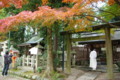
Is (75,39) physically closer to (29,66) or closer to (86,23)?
(86,23)

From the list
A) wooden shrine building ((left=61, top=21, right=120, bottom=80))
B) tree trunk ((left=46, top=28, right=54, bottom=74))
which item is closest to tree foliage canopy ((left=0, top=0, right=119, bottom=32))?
wooden shrine building ((left=61, top=21, right=120, bottom=80))

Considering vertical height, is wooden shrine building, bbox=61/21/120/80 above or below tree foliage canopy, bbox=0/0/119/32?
below

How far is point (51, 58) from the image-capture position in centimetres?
1008

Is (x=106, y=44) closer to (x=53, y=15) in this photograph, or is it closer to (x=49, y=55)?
(x=53, y=15)

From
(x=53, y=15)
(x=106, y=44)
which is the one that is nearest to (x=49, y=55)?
(x=106, y=44)

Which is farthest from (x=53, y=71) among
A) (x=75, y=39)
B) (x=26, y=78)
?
(x=75, y=39)

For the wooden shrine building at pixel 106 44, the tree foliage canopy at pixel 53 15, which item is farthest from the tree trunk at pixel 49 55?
the tree foliage canopy at pixel 53 15

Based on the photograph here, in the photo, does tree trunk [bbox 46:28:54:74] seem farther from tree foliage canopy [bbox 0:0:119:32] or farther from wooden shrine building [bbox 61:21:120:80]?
tree foliage canopy [bbox 0:0:119:32]

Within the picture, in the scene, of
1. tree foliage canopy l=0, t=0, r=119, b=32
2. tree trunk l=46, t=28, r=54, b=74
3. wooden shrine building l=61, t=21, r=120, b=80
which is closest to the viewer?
tree foliage canopy l=0, t=0, r=119, b=32

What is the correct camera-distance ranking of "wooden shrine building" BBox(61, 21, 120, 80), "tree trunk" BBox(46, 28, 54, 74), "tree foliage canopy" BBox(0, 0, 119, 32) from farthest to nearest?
1. "tree trunk" BBox(46, 28, 54, 74)
2. "wooden shrine building" BBox(61, 21, 120, 80)
3. "tree foliage canopy" BBox(0, 0, 119, 32)

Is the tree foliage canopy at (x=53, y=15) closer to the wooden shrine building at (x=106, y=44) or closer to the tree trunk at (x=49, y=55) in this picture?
the wooden shrine building at (x=106, y=44)

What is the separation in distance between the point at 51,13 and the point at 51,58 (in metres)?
4.34

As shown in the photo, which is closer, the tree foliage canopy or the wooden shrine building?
the tree foliage canopy

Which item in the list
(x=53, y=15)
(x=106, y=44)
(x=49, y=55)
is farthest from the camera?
(x=49, y=55)
